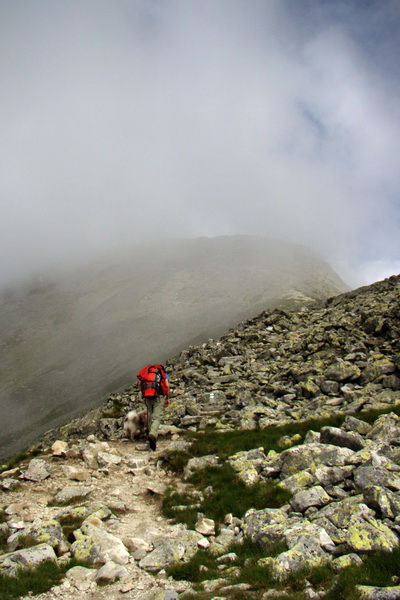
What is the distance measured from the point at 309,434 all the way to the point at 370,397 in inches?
343

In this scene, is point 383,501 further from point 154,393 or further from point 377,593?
point 154,393

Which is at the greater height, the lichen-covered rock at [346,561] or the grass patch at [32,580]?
the grass patch at [32,580]

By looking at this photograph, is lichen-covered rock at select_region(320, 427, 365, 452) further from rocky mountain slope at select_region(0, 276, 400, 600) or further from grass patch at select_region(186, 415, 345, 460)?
grass patch at select_region(186, 415, 345, 460)

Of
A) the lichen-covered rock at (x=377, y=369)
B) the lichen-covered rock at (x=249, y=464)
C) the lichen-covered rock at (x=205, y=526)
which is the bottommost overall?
the lichen-covered rock at (x=377, y=369)

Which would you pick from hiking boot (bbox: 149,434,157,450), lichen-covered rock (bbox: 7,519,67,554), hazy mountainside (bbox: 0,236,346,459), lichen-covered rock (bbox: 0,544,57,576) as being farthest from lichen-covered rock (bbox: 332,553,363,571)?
hazy mountainside (bbox: 0,236,346,459)

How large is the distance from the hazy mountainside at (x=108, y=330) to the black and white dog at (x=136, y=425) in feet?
187

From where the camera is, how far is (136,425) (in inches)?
847

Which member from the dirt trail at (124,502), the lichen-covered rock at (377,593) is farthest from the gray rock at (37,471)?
the lichen-covered rock at (377,593)

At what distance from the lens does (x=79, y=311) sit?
180125mm

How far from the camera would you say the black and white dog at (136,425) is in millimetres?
21266

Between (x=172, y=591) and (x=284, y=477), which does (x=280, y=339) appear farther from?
(x=172, y=591)

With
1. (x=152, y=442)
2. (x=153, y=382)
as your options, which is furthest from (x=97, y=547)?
(x=153, y=382)

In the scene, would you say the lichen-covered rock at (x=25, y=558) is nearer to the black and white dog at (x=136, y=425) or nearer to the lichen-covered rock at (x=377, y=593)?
the lichen-covered rock at (x=377, y=593)

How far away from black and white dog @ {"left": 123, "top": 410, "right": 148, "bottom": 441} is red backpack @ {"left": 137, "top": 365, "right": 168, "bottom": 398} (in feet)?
7.64
